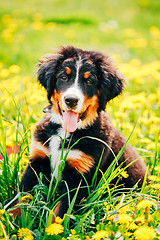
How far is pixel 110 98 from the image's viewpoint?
322 cm

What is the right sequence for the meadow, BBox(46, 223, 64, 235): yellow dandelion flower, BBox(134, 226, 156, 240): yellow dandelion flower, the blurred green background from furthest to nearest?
the blurred green background → the meadow → BBox(46, 223, 64, 235): yellow dandelion flower → BBox(134, 226, 156, 240): yellow dandelion flower

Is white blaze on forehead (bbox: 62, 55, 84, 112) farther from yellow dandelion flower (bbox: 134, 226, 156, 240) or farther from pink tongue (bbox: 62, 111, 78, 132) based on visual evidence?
yellow dandelion flower (bbox: 134, 226, 156, 240)

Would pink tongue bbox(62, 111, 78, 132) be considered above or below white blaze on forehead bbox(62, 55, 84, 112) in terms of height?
below

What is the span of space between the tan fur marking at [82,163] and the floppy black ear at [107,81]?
1.81 feet

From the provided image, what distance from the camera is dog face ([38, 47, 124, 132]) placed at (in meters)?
3.03

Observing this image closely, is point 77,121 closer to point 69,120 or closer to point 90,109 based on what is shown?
point 69,120

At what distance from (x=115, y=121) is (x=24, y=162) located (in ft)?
4.71

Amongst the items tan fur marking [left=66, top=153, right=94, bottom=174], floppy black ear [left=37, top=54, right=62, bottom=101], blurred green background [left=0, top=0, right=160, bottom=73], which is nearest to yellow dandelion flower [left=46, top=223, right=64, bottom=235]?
tan fur marking [left=66, top=153, right=94, bottom=174]

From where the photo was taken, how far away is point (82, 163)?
2.88m

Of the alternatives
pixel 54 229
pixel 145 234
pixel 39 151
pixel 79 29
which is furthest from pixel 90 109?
pixel 79 29

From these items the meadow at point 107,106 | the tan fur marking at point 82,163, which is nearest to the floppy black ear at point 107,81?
the meadow at point 107,106

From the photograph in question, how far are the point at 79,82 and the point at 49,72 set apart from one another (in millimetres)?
325

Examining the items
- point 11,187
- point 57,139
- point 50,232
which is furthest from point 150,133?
point 50,232

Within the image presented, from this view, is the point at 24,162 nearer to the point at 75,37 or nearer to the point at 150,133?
the point at 150,133
